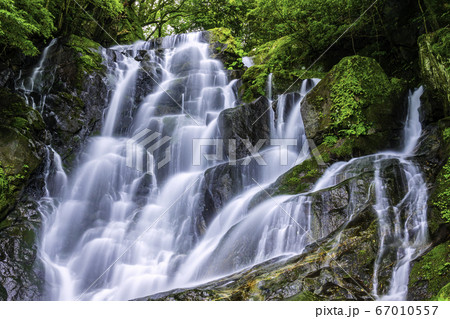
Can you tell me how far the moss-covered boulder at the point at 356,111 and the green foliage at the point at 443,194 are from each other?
2435mm

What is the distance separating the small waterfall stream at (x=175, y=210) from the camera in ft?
19.6

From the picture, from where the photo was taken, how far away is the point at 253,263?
5.90 meters

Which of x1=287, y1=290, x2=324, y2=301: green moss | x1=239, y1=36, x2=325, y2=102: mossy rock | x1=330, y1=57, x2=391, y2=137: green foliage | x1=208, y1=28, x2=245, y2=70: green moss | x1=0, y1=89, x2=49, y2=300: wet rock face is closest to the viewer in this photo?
x1=287, y1=290, x2=324, y2=301: green moss

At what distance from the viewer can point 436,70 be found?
23.6 ft

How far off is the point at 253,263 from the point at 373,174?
2929mm

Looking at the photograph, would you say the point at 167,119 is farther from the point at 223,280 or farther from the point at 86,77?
the point at 223,280

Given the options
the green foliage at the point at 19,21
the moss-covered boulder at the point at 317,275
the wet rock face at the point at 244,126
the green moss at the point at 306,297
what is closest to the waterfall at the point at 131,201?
the wet rock face at the point at 244,126

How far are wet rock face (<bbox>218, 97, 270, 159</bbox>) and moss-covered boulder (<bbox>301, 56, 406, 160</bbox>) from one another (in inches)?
60.5

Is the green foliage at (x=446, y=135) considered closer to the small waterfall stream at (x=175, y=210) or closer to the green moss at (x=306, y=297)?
the small waterfall stream at (x=175, y=210)

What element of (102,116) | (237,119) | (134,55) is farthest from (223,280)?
(134,55)

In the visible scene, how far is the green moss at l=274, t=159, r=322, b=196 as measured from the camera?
747 centimetres

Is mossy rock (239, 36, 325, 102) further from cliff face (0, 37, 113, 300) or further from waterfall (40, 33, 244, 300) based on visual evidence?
cliff face (0, 37, 113, 300)

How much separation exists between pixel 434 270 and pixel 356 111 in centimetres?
495

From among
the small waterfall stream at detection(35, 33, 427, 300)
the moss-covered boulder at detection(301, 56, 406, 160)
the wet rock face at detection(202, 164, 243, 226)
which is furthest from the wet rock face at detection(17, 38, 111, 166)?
the moss-covered boulder at detection(301, 56, 406, 160)
